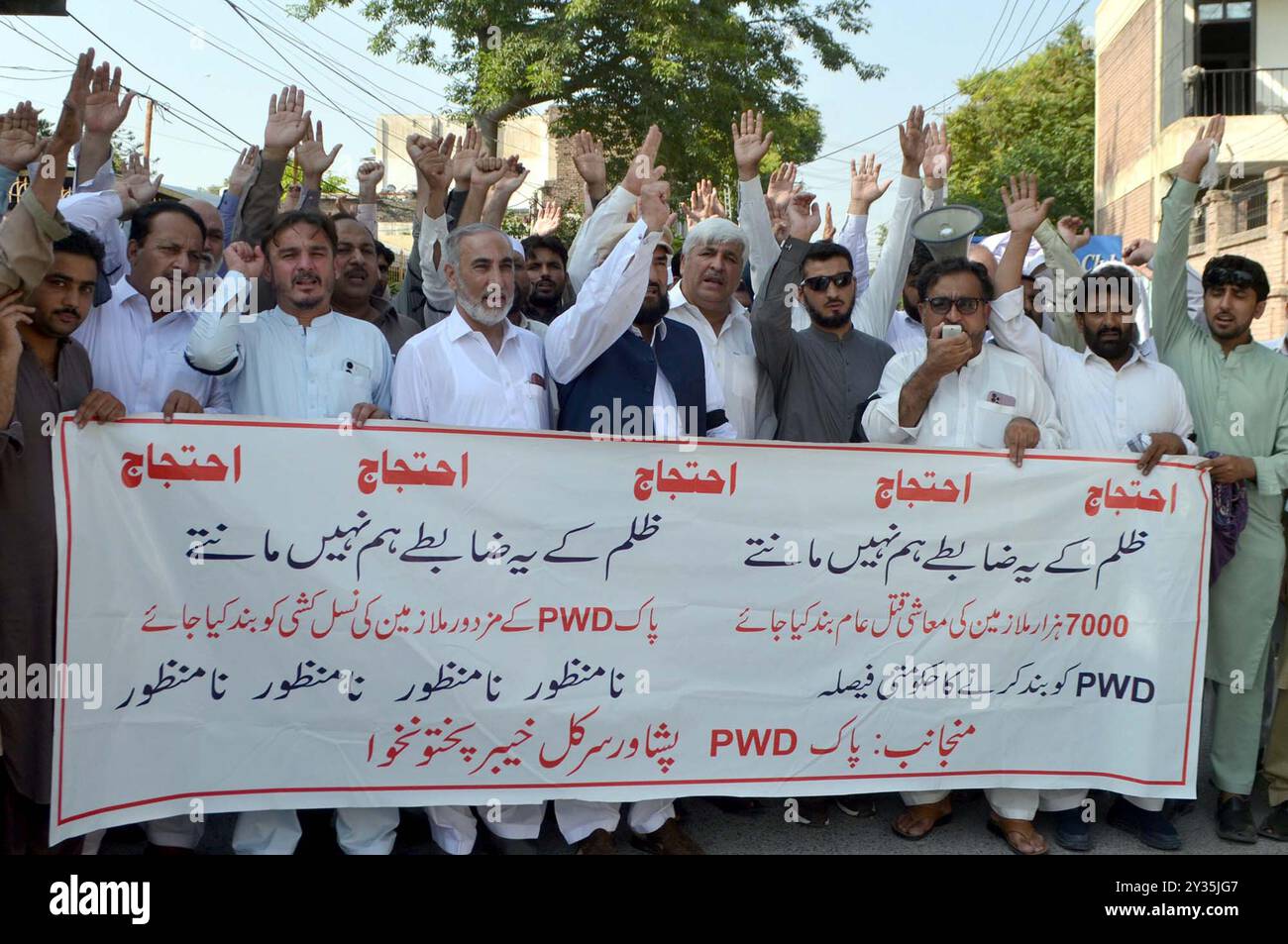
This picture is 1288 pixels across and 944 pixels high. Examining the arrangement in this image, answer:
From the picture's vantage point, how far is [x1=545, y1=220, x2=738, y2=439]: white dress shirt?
3.77 m

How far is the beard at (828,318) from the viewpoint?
186 inches

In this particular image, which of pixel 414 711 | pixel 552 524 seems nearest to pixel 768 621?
pixel 552 524

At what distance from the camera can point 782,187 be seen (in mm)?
5734

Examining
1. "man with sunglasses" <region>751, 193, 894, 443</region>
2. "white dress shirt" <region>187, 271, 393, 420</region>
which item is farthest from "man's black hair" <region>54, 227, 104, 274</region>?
"man with sunglasses" <region>751, 193, 894, 443</region>

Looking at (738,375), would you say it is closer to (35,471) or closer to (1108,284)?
(1108,284)

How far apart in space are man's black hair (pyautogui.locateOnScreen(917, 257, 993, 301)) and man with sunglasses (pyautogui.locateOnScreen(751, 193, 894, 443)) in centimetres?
52

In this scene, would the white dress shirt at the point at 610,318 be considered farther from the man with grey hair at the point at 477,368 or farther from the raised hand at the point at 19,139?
the raised hand at the point at 19,139

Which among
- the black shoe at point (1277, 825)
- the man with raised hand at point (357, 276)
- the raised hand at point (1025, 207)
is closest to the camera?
the black shoe at point (1277, 825)

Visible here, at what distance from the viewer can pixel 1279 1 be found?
848 inches

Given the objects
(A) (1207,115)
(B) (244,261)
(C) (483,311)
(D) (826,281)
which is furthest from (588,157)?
(A) (1207,115)

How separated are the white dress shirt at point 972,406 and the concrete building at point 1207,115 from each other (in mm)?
14392

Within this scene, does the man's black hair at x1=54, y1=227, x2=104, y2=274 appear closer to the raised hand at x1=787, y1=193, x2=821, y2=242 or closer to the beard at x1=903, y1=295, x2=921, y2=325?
the raised hand at x1=787, y1=193, x2=821, y2=242

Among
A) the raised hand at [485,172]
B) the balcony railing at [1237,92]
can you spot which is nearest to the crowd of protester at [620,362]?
the raised hand at [485,172]
